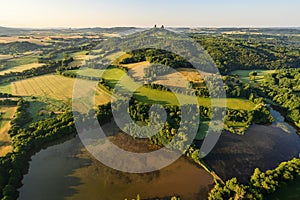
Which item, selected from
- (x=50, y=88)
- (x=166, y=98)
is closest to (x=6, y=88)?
(x=50, y=88)

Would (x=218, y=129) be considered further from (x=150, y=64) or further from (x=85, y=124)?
(x=150, y=64)

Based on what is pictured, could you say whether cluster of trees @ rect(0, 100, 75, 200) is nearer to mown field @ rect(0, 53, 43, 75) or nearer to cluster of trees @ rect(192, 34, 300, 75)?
mown field @ rect(0, 53, 43, 75)

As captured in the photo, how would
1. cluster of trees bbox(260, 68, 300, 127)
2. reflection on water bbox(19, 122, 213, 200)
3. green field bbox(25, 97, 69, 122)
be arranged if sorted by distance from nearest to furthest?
1. reflection on water bbox(19, 122, 213, 200)
2. green field bbox(25, 97, 69, 122)
3. cluster of trees bbox(260, 68, 300, 127)

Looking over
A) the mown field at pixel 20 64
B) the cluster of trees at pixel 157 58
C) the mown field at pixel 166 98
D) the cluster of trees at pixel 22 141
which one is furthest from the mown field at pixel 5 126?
the cluster of trees at pixel 157 58

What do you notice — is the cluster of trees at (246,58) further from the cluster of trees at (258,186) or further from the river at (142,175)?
the cluster of trees at (258,186)

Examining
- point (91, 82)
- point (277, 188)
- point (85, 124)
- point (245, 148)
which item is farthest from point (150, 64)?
point (277, 188)

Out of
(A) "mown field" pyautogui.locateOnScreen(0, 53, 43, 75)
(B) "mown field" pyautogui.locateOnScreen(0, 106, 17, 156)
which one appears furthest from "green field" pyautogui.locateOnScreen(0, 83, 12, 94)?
(A) "mown field" pyautogui.locateOnScreen(0, 53, 43, 75)

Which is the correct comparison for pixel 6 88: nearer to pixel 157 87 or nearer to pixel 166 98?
pixel 157 87
